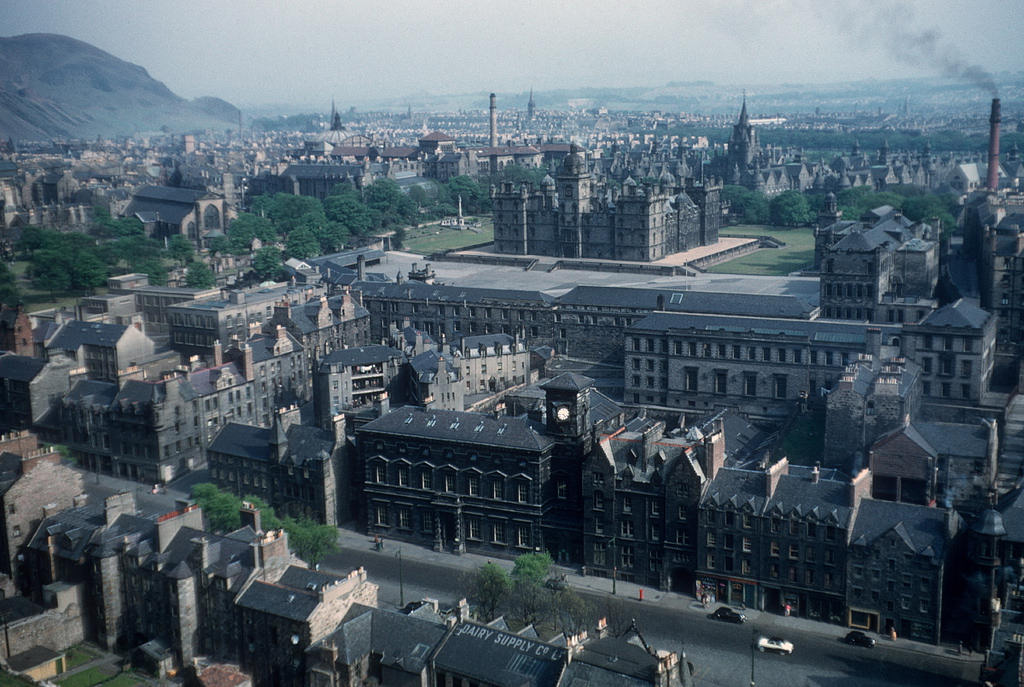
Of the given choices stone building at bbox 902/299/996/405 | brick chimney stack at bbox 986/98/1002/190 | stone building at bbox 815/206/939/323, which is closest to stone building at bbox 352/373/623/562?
stone building at bbox 902/299/996/405

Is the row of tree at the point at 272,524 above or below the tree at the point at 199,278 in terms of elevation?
below

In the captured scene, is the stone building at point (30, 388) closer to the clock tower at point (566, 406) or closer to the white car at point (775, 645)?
the clock tower at point (566, 406)

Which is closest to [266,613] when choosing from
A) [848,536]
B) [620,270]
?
[848,536]

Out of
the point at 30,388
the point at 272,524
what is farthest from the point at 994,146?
the point at 30,388

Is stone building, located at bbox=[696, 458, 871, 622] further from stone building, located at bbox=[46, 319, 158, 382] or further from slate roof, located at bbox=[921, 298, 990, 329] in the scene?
stone building, located at bbox=[46, 319, 158, 382]

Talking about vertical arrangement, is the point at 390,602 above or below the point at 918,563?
below

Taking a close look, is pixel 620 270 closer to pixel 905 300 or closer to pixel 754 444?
pixel 905 300

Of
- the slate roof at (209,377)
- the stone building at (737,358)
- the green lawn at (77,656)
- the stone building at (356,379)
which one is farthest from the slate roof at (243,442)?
the stone building at (737,358)
